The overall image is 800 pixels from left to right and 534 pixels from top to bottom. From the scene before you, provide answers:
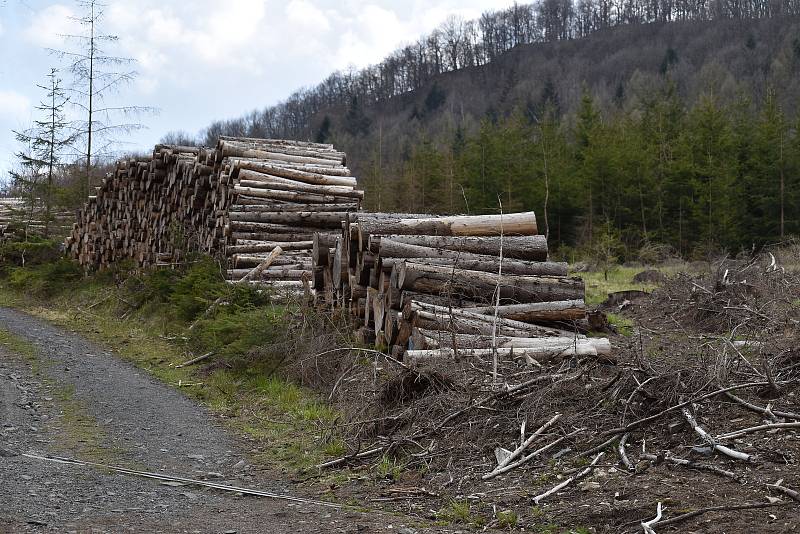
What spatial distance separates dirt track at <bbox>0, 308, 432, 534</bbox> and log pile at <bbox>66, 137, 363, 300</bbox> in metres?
4.37

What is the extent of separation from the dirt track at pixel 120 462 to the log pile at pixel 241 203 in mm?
4370

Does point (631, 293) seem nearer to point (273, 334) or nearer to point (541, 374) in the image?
point (273, 334)

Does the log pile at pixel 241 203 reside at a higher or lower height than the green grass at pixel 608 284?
higher

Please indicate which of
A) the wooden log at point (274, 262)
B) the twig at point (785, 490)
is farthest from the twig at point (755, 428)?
the wooden log at point (274, 262)

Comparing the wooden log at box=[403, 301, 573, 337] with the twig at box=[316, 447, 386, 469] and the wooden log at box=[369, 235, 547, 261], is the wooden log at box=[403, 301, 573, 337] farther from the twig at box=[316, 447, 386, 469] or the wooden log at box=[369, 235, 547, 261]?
the twig at box=[316, 447, 386, 469]

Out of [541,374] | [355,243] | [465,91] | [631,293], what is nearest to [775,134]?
[631,293]

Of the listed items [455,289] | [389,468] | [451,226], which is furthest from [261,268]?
[389,468]

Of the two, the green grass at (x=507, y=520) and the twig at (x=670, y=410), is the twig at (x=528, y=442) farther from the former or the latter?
the green grass at (x=507, y=520)

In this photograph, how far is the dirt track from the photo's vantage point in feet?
15.6

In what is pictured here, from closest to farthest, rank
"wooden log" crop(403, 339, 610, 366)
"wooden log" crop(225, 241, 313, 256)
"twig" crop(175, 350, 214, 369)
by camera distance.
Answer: "wooden log" crop(403, 339, 610, 366) < "twig" crop(175, 350, 214, 369) < "wooden log" crop(225, 241, 313, 256)

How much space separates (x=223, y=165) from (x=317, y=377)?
8.77 meters

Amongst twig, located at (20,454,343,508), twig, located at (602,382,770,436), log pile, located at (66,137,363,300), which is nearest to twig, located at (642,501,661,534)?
twig, located at (602,382,770,436)

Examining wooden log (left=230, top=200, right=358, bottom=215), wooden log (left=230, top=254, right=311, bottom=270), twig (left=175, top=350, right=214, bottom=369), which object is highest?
wooden log (left=230, top=200, right=358, bottom=215)

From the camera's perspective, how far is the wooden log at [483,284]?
8.90 meters
